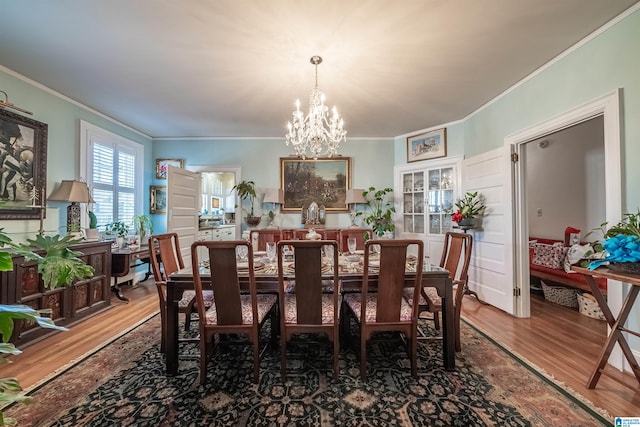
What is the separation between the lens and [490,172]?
3367mm

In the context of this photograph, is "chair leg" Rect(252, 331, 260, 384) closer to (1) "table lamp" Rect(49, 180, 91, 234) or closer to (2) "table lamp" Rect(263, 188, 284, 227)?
(1) "table lamp" Rect(49, 180, 91, 234)

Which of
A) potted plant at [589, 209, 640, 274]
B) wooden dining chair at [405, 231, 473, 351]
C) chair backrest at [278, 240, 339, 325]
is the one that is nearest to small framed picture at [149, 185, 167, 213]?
chair backrest at [278, 240, 339, 325]

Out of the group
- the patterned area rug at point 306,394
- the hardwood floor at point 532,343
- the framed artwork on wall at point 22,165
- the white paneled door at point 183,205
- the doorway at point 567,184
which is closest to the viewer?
the patterned area rug at point 306,394

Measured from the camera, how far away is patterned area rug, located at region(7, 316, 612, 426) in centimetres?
154

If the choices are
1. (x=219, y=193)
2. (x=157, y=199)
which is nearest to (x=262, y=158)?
(x=219, y=193)

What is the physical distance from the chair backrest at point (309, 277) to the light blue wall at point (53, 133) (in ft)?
9.77

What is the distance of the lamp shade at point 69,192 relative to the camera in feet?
9.96

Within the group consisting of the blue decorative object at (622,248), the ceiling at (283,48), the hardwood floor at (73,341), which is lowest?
the hardwood floor at (73,341)

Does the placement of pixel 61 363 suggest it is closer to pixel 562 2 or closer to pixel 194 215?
pixel 194 215

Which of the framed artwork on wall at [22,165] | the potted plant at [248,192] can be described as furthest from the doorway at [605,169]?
the framed artwork on wall at [22,165]

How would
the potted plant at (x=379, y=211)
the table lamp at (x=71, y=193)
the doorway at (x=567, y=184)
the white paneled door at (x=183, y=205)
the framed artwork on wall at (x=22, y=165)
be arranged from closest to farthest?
1. the framed artwork on wall at (x=22, y=165)
2. the table lamp at (x=71, y=193)
3. the white paneled door at (x=183, y=205)
4. the doorway at (x=567, y=184)
5. the potted plant at (x=379, y=211)

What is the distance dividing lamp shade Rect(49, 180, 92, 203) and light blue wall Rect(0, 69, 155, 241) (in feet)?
0.38

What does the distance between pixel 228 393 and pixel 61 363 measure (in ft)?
4.85

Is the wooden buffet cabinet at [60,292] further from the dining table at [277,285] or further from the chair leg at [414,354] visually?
the chair leg at [414,354]
